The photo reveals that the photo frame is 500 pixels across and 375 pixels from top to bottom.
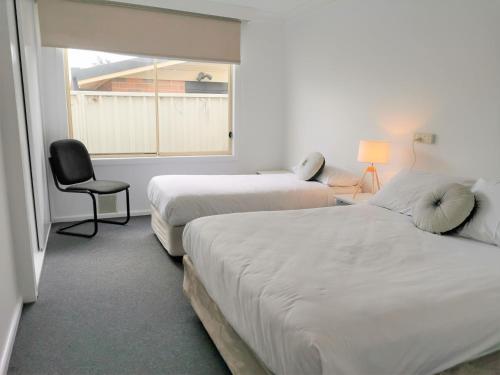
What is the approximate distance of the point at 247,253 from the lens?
1881 millimetres

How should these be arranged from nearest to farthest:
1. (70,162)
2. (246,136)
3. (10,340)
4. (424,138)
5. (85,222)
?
(10,340) < (424,138) < (70,162) < (85,222) < (246,136)

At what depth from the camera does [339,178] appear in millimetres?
3875

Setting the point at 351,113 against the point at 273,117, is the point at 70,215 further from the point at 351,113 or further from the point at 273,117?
the point at 351,113

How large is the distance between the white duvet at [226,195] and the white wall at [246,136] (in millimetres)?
862

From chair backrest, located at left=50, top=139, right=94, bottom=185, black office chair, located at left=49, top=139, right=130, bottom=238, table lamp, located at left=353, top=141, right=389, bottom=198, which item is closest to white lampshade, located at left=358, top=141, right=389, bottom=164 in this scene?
table lamp, located at left=353, top=141, right=389, bottom=198

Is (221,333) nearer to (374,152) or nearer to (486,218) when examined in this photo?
(486,218)

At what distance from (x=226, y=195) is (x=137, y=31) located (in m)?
2.29

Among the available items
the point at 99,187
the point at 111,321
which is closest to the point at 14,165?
the point at 111,321

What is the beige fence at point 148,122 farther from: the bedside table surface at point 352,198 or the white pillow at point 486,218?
the white pillow at point 486,218

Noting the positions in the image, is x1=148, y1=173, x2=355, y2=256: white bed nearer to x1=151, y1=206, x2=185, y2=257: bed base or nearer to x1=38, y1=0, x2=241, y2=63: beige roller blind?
x1=151, y1=206, x2=185, y2=257: bed base

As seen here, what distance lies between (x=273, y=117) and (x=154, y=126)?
5.20 ft

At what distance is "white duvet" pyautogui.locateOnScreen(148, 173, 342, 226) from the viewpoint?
331 centimetres

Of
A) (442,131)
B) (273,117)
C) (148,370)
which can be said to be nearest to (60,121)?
(273,117)

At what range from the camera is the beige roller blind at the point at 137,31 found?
13.2 ft
